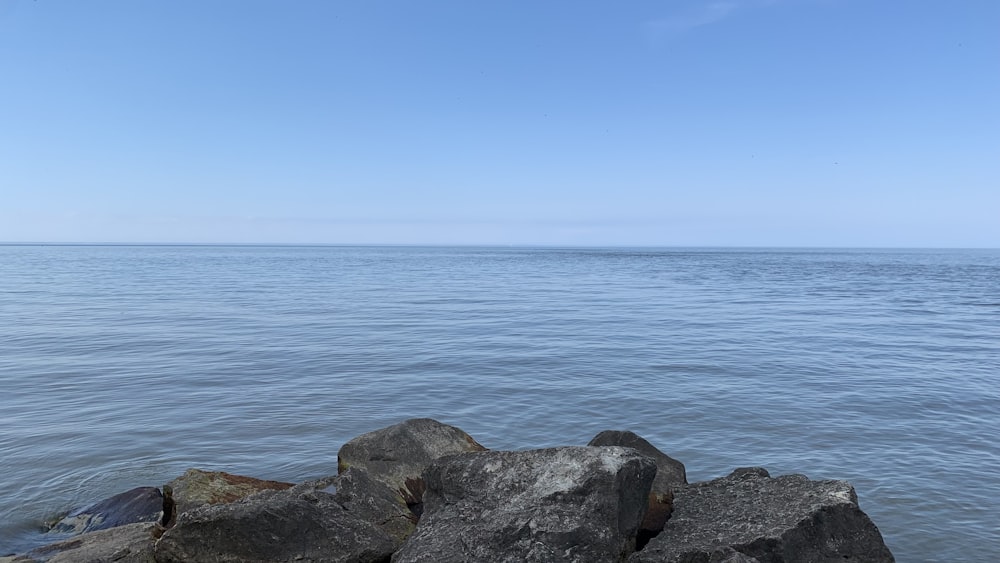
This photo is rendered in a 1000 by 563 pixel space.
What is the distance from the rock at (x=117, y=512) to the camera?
834 cm

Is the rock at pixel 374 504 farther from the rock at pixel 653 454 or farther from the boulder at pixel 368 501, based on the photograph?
the rock at pixel 653 454

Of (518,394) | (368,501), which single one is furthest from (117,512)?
(518,394)

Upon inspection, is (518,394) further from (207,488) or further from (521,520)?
(521,520)

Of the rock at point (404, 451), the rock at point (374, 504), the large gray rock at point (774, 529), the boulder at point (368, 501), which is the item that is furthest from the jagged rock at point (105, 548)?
the large gray rock at point (774, 529)

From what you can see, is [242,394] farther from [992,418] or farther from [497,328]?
[992,418]

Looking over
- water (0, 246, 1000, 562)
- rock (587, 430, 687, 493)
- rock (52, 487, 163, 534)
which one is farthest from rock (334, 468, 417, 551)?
water (0, 246, 1000, 562)

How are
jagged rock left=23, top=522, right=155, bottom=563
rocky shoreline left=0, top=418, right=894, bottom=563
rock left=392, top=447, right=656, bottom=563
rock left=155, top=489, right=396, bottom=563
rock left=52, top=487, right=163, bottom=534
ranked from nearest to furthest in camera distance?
rock left=392, top=447, right=656, bottom=563
rocky shoreline left=0, top=418, right=894, bottom=563
rock left=155, top=489, right=396, bottom=563
jagged rock left=23, top=522, right=155, bottom=563
rock left=52, top=487, right=163, bottom=534

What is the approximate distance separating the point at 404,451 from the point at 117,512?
3.51 meters

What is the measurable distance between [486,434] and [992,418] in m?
9.36

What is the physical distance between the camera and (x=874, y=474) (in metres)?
10.2

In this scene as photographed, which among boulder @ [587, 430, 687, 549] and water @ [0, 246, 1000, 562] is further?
water @ [0, 246, 1000, 562]

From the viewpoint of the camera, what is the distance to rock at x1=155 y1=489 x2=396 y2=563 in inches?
232

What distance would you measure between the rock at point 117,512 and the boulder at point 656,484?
5216mm

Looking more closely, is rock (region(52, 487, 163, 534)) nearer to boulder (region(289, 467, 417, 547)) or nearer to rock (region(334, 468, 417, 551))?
boulder (region(289, 467, 417, 547))
